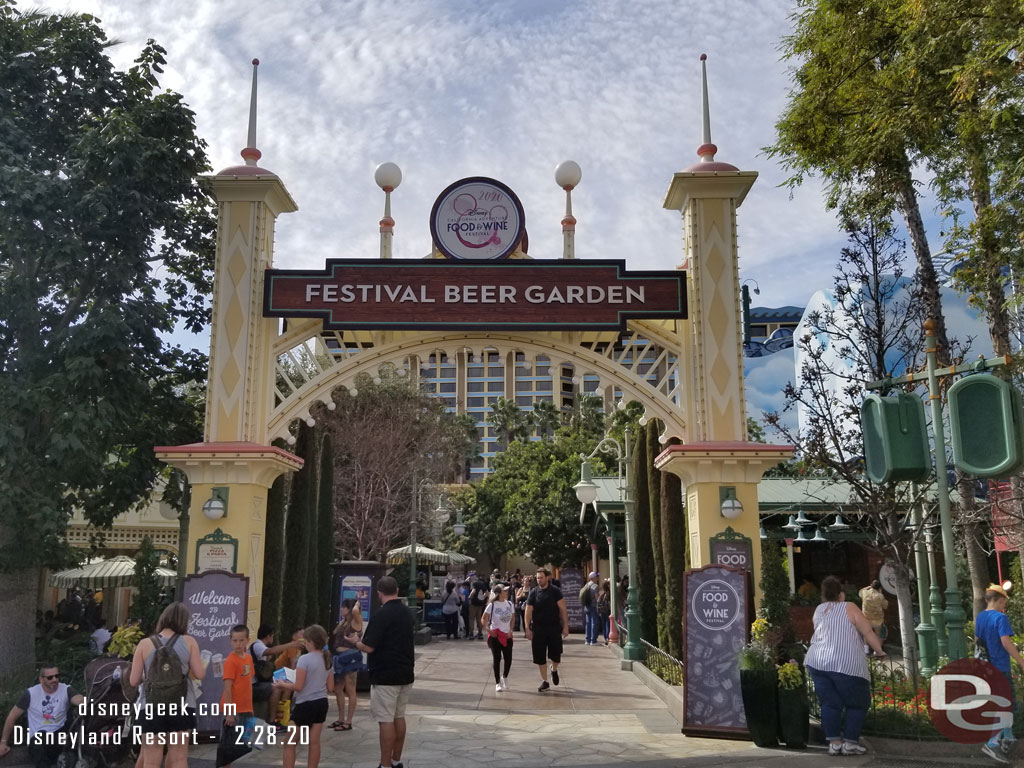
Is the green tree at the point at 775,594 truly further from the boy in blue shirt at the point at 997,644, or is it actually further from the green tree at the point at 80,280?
the green tree at the point at 80,280

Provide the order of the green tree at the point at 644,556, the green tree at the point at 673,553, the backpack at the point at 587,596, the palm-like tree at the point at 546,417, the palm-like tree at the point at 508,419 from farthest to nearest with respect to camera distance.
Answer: the palm-like tree at the point at 508,419 → the palm-like tree at the point at 546,417 → the backpack at the point at 587,596 → the green tree at the point at 644,556 → the green tree at the point at 673,553

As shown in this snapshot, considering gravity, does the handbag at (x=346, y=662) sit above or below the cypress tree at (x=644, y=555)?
below

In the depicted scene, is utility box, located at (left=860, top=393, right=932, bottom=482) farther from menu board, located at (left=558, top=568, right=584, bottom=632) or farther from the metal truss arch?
menu board, located at (left=558, top=568, right=584, bottom=632)

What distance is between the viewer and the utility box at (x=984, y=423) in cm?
477

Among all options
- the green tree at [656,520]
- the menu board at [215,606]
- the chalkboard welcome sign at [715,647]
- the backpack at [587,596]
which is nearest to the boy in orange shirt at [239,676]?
the menu board at [215,606]

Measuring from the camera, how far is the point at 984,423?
4.94 meters

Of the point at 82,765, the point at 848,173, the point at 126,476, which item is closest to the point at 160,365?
the point at 126,476

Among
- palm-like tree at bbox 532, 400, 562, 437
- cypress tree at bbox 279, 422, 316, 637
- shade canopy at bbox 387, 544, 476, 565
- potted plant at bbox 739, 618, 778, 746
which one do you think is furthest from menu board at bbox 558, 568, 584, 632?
palm-like tree at bbox 532, 400, 562, 437

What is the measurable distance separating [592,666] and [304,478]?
635 centimetres

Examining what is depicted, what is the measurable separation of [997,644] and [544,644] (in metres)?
6.29

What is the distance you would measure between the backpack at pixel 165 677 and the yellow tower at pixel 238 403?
17.7ft

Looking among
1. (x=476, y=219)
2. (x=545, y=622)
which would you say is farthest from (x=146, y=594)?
(x=476, y=219)

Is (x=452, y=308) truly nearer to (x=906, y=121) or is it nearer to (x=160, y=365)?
(x=160, y=365)

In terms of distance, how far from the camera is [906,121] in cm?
1164
